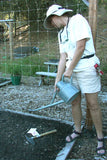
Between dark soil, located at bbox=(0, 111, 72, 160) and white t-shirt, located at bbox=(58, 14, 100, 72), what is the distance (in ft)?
3.05

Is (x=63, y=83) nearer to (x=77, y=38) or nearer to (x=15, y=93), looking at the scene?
(x=77, y=38)

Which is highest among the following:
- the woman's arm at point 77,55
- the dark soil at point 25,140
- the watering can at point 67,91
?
the woman's arm at point 77,55

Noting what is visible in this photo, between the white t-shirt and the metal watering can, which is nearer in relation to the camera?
the white t-shirt

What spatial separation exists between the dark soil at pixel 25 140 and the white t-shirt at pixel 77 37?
3.05ft

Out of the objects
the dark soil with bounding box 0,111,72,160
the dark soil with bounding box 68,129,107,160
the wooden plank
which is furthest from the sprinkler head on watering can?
the dark soil with bounding box 68,129,107,160

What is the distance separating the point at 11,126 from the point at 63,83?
1.08 meters

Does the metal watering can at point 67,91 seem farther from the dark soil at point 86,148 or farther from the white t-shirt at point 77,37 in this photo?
the dark soil at point 86,148

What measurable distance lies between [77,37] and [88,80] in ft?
1.42

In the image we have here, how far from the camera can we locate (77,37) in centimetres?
171

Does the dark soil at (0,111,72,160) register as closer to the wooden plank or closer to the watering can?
the wooden plank

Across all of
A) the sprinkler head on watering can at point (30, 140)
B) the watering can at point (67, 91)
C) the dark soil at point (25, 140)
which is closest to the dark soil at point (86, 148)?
the dark soil at point (25, 140)

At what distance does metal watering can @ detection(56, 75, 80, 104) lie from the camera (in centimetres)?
182

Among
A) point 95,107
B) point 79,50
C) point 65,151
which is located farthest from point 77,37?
point 65,151

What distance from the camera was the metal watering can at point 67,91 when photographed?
182cm
